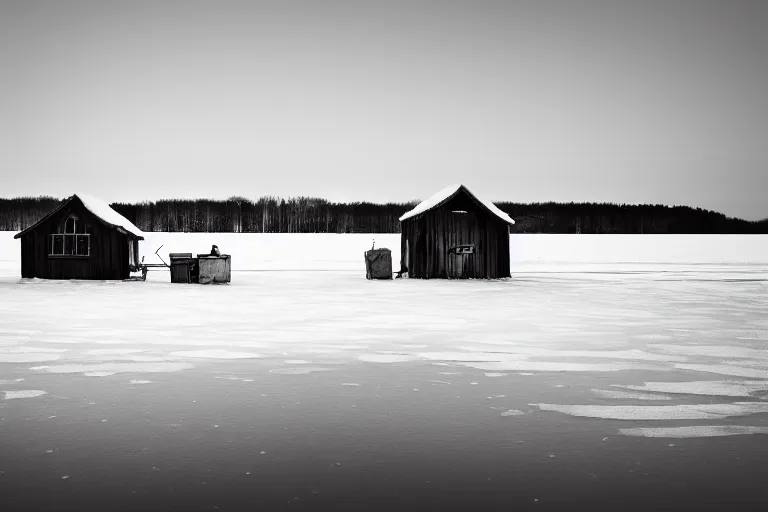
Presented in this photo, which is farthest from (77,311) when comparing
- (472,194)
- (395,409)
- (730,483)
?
(472,194)

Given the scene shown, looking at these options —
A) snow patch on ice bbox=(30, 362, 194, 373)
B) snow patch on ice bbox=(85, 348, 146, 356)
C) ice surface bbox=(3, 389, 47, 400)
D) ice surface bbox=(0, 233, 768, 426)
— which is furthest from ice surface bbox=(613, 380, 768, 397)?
snow patch on ice bbox=(85, 348, 146, 356)

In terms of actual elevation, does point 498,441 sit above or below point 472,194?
below

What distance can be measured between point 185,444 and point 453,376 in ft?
14.3

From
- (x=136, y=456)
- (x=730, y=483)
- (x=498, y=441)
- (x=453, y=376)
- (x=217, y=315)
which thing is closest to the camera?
(x=730, y=483)

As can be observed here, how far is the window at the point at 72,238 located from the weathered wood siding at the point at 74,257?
0.20 metres

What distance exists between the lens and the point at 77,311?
2008cm

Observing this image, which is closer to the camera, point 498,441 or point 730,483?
point 730,483

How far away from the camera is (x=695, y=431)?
704cm

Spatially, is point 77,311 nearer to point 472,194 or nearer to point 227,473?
point 227,473

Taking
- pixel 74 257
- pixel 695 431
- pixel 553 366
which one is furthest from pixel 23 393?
pixel 74 257

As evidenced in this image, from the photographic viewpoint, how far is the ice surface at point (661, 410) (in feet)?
25.1

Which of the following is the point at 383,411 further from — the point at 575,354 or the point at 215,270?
the point at 215,270

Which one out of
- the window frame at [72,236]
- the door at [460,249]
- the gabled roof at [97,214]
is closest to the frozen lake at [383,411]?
the gabled roof at [97,214]

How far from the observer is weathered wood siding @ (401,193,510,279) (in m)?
38.7
